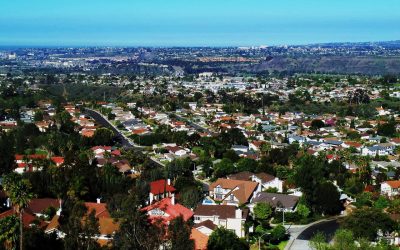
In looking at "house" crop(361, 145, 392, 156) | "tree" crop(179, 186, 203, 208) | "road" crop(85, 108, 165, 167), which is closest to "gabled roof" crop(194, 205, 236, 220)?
"tree" crop(179, 186, 203, 208)

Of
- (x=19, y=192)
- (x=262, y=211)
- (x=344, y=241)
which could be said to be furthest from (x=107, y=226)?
(x=344, y=241)

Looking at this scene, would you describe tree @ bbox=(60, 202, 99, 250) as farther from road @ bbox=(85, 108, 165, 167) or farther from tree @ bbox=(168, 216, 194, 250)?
road @ bbox=(85, 108, 165, 167)

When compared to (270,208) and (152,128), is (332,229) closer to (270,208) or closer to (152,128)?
(270,208)

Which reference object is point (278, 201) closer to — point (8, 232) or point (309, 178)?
point (309, 178)

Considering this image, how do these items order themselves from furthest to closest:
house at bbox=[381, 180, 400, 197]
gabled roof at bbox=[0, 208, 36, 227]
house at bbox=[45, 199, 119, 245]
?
house at bbox=[381, 180, 400, 197], gabled roof at bbox=[0, 208, 36, 227], house at bbox=[45, 199, 119, 245]

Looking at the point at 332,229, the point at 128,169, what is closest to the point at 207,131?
the point at 128,169

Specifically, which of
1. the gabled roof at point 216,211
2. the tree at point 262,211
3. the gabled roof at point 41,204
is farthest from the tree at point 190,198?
the gabled roof at point 41,204
